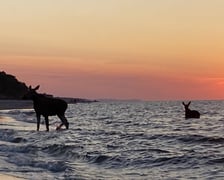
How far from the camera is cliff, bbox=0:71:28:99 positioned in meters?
123

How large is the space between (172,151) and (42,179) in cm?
668

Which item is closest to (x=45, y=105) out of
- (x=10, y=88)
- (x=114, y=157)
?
(x=114, y=157)

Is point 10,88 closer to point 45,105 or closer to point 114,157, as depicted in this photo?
point 45,105

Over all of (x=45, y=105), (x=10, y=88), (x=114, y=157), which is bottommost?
(x=114, y=157)

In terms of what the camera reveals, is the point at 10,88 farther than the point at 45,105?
Yes

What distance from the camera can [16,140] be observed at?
21688mm

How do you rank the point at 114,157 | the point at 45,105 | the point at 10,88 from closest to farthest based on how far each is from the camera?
the point at 114,157 → the point at 45,105 → the point at 10,88

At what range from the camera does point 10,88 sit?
127 metres

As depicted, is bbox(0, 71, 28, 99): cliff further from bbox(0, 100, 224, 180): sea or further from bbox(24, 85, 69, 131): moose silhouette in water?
bbox(0, 100, 224, 180): sea

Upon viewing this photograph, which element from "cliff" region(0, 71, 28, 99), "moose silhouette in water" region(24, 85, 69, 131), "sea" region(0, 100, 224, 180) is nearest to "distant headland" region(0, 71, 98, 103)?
"cliff" region(0, 71, 28, 99)

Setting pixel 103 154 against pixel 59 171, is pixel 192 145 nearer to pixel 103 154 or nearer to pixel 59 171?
pixel 103 154

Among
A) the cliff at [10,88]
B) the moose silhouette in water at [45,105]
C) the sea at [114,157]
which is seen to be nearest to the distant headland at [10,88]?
→ the cliff at [10,88]

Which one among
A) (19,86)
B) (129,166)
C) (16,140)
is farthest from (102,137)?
(19,86)

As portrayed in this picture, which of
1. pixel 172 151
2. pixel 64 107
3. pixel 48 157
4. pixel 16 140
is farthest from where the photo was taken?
pixel 64 107
